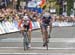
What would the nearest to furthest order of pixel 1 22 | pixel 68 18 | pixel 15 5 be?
1. pixel 1 22
2. pixel 68 18
3. pixel 15 5

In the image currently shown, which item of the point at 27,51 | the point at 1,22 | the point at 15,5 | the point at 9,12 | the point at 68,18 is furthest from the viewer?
the point at 15,5

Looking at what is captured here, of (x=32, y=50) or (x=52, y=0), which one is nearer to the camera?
(x=32, y=50)

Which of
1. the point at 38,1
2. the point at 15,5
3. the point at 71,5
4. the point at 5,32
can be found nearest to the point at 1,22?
A: the point at 5,32

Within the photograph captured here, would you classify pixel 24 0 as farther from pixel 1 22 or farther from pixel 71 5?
pixel 1 22

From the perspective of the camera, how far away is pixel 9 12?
3073 centimetres

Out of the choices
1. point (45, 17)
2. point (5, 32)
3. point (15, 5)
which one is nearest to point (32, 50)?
point (45, 17)

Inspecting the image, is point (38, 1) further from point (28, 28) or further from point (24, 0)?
point (28, 28)

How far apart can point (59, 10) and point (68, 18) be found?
609 centimetres

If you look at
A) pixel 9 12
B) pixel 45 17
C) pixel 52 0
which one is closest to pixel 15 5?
pixel 52 0

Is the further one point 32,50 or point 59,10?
point 59,10

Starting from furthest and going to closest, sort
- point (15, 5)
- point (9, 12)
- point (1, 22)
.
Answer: point (15, 5), point (9, 12), point (1, 22)

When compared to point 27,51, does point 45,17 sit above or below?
above

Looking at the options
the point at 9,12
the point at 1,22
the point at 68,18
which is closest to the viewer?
the point at 1,22

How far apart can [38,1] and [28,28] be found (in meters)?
24.8
